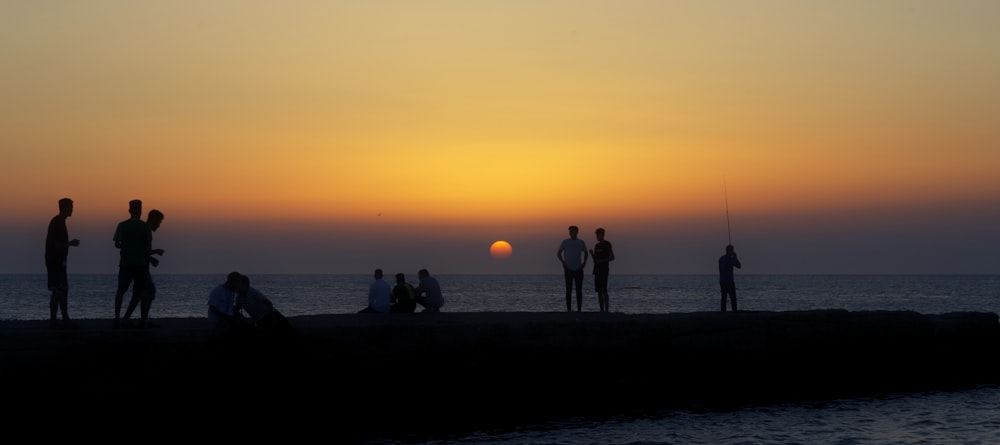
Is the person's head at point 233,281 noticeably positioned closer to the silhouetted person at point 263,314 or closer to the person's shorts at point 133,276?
the silhouetted person at point 263,314

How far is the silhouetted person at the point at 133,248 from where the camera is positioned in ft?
40.2

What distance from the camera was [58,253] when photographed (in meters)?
12.4

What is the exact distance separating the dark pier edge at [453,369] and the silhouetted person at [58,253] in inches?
19.9

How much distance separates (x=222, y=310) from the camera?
12812 mm

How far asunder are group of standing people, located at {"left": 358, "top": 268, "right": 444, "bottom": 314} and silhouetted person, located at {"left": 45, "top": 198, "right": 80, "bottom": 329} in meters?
6.28

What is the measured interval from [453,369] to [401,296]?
195 inches

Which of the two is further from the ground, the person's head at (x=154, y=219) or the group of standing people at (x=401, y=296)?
the person's head at (x=154, y=219)

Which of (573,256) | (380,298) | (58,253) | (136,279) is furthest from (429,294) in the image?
(58,253)

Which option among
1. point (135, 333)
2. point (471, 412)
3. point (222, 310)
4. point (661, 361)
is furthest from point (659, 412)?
point (135, 333)

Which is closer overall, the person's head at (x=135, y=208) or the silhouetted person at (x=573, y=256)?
the person's head at (x=135, y=208)

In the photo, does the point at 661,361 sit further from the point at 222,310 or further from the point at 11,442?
the point at 11,442

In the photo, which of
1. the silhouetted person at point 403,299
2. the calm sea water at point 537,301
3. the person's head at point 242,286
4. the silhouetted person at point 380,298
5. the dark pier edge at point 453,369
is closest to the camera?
the dark pier edge at point 453,369

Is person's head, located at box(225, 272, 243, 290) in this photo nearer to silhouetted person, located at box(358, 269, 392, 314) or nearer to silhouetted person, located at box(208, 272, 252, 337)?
silhouetted person, located at box(208, 272, 252, 337)

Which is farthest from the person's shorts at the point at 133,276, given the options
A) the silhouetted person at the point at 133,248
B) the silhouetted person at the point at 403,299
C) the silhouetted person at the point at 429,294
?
the silhouetted person at the point at 429,294
